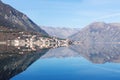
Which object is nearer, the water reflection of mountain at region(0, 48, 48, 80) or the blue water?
the water reflection of mountain at region(0, 48, 48, 80)

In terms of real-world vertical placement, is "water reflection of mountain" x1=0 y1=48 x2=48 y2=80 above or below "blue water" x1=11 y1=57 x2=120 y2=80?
above

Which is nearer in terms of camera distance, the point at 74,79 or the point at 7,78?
the point at 7,78

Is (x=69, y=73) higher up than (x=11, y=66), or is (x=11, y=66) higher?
(x=11, y=66)

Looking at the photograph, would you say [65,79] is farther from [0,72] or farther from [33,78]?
[0,72]

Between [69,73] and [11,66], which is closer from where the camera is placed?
[69,73]

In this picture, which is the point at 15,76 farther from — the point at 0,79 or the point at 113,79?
the point at 113,79

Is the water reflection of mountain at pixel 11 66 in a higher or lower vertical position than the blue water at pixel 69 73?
higher

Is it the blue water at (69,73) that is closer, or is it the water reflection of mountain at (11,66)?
the water reflection of mountain at (11,66)

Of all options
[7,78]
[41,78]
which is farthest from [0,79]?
[41,78]

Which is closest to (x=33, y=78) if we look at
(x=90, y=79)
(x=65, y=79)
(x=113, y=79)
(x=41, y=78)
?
(x=41, y=78)
